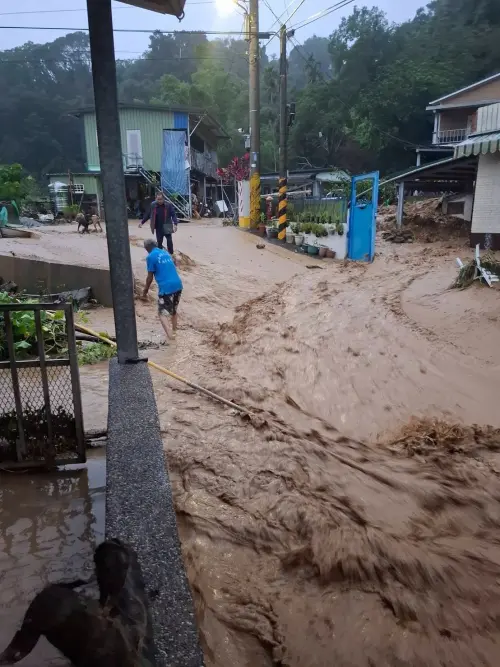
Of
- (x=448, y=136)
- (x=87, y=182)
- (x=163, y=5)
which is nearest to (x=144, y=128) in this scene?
(x=87, y=182)

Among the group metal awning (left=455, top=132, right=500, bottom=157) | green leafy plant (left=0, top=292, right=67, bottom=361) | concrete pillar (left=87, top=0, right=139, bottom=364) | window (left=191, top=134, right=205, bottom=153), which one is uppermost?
window (left=191, top=134, right=205, bottom=153)

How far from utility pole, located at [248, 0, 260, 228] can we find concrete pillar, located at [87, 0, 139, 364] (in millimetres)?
15475

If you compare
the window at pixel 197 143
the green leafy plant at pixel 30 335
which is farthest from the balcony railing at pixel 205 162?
the green leafy plant at pixel 30 335

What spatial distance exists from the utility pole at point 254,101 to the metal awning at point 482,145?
7622mm

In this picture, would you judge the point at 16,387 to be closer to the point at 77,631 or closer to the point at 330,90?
the point at 77,631

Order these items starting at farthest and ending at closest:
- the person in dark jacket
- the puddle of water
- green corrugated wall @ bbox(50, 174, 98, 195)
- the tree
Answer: green corrugated wall @ bbox(50, 174, 98, 195), the tree, the person in dark jacket, the puddle of water

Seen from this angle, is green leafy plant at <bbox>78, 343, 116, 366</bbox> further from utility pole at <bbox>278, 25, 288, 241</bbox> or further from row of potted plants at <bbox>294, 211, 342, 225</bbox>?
utility pole at <bbox>278, 25, 288, 241</bbox>

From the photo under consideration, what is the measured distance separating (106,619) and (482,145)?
1274 centimetres

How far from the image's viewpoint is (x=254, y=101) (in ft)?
57.8

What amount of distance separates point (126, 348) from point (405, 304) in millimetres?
7044

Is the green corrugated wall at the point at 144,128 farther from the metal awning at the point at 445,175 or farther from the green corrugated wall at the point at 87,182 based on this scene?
the metal awning at the point at 445,175

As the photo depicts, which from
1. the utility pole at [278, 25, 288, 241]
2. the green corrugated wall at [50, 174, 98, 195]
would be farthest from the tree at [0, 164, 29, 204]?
the utility pole at [278, 25, 288, 241]

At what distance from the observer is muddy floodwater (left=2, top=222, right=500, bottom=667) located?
7.68 ft

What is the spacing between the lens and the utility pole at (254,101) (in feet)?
55.3
